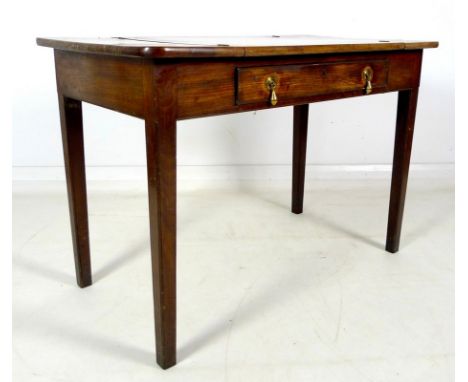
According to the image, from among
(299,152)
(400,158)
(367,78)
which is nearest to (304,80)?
(367,78)

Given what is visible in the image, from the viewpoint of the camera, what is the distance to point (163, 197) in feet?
4.50

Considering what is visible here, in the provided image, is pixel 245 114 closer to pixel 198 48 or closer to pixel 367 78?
pixel 367 78

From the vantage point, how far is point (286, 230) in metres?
2.49

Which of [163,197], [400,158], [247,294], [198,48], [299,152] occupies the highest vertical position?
[198,48]

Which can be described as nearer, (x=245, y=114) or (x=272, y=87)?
(x=272, y=87)

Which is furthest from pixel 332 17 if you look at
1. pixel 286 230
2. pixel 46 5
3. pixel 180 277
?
pixel 180 277

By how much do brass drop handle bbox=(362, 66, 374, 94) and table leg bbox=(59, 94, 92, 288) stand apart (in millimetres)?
975

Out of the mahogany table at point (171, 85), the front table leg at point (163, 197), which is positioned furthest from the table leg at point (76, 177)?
the front table leg at point (163, 197)

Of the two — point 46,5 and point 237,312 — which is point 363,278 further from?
point 46,5

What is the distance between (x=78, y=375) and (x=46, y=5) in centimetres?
208

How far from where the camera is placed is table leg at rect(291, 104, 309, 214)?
2.52m

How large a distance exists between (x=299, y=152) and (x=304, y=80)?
978mm

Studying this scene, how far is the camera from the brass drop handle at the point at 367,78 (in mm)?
1826

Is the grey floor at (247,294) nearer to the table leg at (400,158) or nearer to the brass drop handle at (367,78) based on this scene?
the table leg at (400,158)
